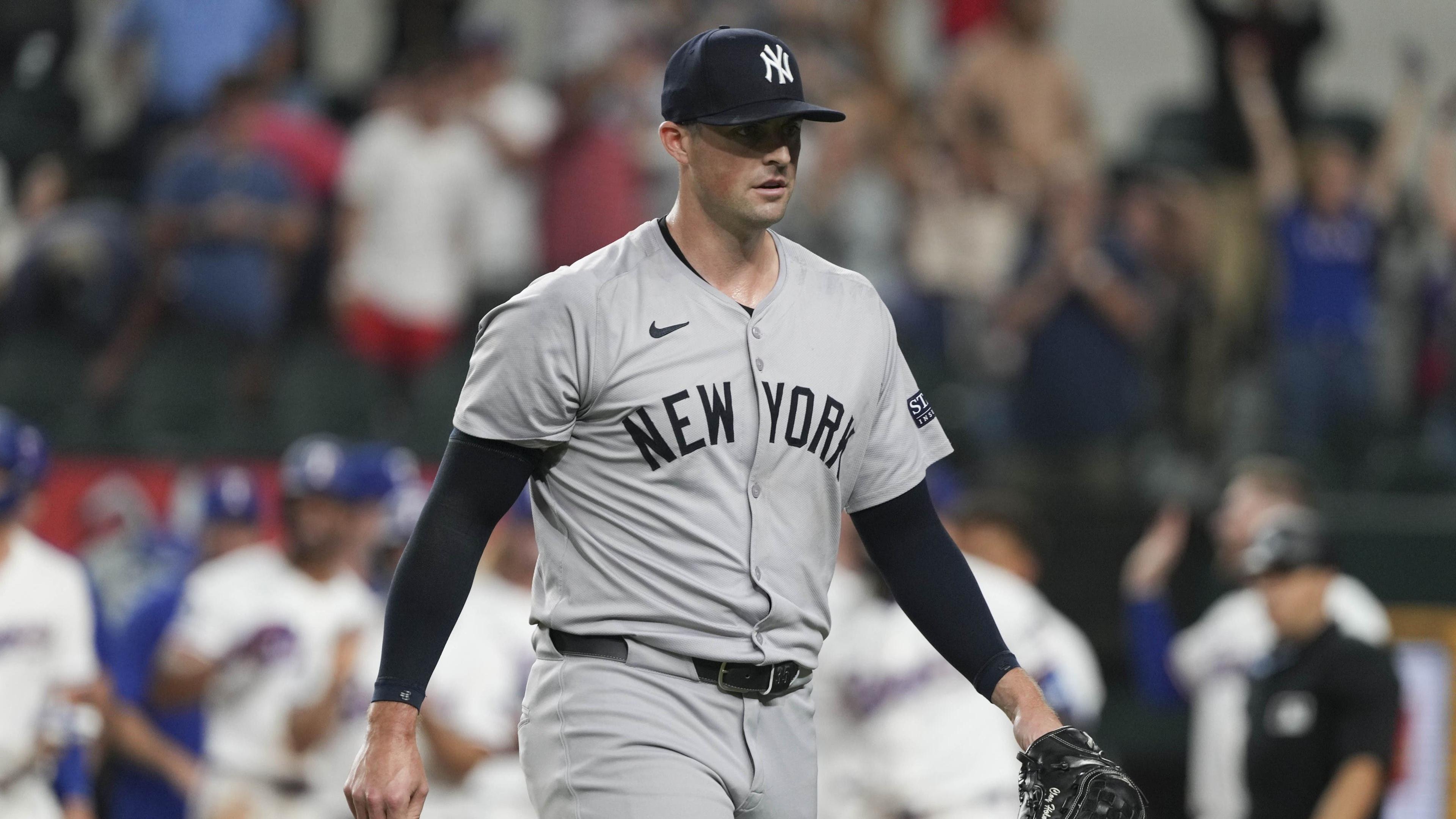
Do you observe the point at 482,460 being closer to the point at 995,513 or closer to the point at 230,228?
the point at 995,513

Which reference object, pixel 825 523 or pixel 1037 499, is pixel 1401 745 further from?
pixel 825 523

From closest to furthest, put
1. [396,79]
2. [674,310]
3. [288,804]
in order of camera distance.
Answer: [674,310]
[288,804]
[396,79]

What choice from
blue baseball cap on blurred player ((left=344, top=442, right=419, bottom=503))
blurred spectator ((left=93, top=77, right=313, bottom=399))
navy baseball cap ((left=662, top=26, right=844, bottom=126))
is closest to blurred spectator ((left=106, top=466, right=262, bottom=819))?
blue baseball cap on blurred player ((left=344, top=442, right=419, bottom=503))

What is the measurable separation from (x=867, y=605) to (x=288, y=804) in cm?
210

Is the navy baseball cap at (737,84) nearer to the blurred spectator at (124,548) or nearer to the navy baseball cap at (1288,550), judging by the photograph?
the navy baseball cap at (1288,550)

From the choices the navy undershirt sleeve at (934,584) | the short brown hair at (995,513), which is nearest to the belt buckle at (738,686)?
the navy undershirt sleeve at (934,584)

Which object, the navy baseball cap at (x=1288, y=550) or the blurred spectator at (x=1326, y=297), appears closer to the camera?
the navy baseball cap at (x=1288, y=550)

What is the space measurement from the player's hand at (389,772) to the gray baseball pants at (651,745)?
237 millimetres

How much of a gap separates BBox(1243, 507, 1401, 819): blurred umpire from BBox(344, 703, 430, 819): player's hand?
3.75 meters

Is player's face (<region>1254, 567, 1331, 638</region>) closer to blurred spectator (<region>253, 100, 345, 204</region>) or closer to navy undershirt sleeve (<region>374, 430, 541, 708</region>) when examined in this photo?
navy undershirt sleeve (<region>374, 430, 541, 708</region>)

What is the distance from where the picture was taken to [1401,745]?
22.3 ft

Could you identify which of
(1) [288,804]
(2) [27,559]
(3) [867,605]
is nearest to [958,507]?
(3) [867,605]

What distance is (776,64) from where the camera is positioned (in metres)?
3.06

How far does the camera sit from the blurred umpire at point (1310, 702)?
5.86m
